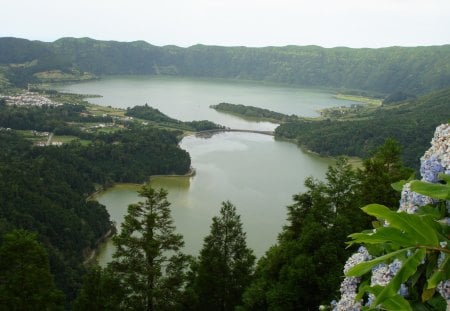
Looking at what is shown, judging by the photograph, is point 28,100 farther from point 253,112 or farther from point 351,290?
point 351,290

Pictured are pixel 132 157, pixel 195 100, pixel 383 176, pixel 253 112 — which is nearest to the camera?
pixel 383 176

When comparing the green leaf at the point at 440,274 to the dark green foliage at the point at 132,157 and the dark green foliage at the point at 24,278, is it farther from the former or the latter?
the dark green foliage at the point at 132,157

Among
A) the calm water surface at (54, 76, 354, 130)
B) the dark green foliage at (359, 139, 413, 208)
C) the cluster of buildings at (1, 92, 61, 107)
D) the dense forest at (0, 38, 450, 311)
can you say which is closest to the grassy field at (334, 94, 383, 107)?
the calm water surface at (54, 76, 354, 130)

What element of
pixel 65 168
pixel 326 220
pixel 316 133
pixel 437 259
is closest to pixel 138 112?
pixel 316 133

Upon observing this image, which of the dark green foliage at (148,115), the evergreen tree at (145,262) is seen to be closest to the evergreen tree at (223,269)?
the evergreen tree at (145,262)

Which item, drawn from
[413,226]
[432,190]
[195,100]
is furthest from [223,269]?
[195,100]

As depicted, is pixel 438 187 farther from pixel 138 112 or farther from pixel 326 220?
pixel 138 112
